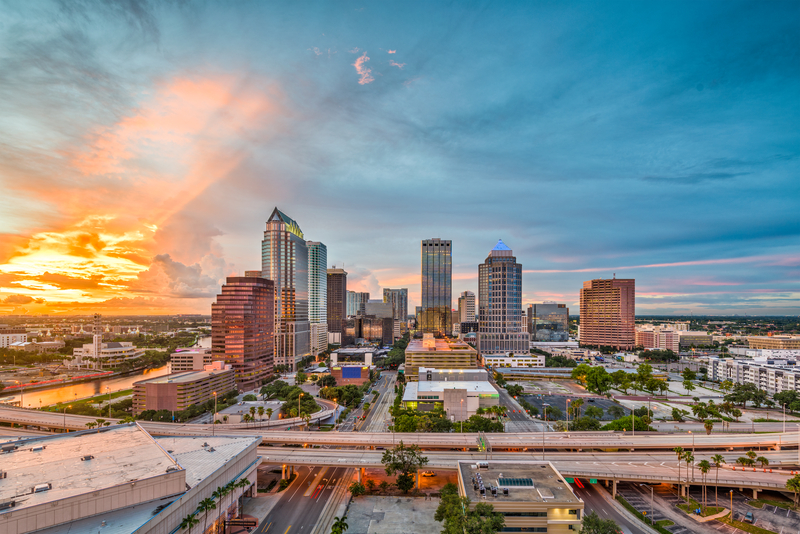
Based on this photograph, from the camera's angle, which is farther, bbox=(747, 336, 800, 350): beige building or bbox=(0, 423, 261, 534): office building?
bbox=(747, 336, 800, 350): beige building

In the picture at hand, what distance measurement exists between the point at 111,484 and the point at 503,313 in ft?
548

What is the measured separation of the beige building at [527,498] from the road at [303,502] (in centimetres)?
2105

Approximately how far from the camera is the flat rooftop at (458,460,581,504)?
43.0 m

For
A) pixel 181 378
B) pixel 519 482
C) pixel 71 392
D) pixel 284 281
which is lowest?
pixel 71 392

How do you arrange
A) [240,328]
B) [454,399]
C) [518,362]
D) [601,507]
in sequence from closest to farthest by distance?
[601,507] → [454,399] → [240,328] → [518,362]

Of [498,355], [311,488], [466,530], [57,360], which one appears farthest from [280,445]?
[57,360]

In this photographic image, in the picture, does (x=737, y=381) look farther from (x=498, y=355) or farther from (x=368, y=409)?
(x=368, y=409)

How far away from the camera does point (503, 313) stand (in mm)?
185125

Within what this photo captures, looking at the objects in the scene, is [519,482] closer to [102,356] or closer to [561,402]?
[561,402]

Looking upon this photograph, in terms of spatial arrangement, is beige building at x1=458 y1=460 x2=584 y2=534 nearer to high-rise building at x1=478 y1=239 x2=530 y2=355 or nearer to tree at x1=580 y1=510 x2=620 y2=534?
tree at x1=580 y1=510 x2=620 y2=534

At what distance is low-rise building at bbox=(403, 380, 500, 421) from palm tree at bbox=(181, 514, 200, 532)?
59456 millimetres

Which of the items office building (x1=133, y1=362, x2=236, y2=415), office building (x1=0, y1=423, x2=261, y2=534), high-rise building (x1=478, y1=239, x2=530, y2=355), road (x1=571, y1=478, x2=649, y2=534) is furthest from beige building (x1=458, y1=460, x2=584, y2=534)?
high-rise building (x1=478, y1=239, x2=530, y2=355)

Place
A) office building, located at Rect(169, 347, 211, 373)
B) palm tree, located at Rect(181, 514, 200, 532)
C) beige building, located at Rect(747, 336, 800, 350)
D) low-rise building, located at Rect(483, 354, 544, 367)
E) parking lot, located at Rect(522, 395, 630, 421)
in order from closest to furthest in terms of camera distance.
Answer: palm tree, located at Rect(181, 514, 200, 532) → parking lot, located at Rect(522, 395, 630, 421) → office building, located at Rect(169, 347, 211, 373) → low-rise building, located at Rect(483, 354, 544, 367) → beige building, located at Rect(747, 336, 800, 350)

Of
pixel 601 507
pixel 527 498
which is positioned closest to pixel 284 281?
pixel 601 507
